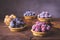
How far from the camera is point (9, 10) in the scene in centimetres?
366

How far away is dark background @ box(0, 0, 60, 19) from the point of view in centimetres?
364

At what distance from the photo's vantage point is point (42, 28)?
139 cm

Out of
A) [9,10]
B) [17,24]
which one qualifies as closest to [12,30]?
[17,24]

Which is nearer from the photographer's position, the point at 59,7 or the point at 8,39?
the point at 8,39

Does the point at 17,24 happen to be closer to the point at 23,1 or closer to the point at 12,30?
the point at 12,30

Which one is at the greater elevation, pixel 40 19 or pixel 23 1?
pixel 23 1

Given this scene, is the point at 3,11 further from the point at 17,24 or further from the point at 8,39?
the point at 8,39

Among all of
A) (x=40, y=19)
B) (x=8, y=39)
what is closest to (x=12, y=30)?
(x=8, y=39)

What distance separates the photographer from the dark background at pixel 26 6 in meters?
3.64

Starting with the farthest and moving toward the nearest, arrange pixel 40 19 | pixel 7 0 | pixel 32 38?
pixel 7 0
pixel 40 19
pixel 32 38

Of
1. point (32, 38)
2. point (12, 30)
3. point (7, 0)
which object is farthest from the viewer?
point (7, 0)

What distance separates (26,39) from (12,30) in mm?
311

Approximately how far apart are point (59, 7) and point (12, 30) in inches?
88.4

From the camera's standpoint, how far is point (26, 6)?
12.0 ft
